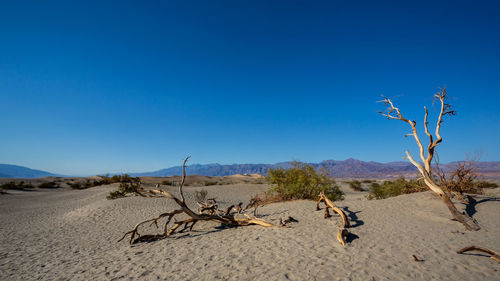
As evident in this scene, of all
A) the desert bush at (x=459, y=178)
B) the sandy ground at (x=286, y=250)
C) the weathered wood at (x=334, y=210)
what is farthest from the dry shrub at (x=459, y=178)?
the weathered wood at (x=334, y=210)

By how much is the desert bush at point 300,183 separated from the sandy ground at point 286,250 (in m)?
2.91

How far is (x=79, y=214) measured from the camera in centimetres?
1312

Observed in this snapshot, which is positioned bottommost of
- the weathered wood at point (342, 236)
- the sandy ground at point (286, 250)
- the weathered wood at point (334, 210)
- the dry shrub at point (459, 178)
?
the sandy ground at point (286, 250)

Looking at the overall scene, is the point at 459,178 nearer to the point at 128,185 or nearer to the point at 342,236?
the point at 342,236

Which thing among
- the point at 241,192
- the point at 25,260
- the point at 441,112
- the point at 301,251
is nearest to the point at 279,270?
the point at 301,251

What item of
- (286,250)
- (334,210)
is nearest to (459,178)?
(334,210)

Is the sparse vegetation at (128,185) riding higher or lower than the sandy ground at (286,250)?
higher

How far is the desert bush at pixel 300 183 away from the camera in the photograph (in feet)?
42.7

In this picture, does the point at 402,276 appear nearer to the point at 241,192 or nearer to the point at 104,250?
the point at 104,250

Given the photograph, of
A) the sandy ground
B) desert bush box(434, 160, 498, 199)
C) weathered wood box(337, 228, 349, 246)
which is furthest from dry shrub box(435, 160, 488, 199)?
weathered wood box(337, 228, 349, 246)

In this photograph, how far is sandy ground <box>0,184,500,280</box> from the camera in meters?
4.43

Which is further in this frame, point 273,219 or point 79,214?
point 79,214

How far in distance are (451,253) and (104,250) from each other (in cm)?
918

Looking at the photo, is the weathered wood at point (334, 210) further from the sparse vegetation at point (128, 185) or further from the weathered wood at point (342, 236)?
the sparse vegetation at point (128, 185)
